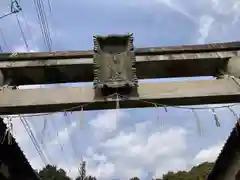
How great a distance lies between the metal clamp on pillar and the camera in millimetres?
4203

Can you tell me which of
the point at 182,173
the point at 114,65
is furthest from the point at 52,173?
the point at 114,65

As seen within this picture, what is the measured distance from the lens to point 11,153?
5980 millimetres

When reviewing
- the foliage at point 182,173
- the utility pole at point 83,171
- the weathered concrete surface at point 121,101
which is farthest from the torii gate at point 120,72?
the utility pole at point 83,171

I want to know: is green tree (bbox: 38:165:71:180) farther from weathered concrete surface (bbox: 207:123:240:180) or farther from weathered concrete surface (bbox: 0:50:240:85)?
weathered concrete surface (bbox: 0:50:240:85)

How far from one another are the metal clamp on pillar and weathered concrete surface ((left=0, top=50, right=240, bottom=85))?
228mm

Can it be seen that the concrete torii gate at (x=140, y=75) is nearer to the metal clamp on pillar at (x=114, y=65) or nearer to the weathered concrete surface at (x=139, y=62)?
the weathered concrete surface at (x=139, y=62)

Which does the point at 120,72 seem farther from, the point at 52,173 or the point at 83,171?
the point at 83,171

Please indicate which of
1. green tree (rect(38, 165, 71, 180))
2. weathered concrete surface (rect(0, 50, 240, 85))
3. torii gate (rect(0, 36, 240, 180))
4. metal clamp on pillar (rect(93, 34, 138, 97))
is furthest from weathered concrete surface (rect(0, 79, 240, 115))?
green tree (rect(38, 165, 71, 180))

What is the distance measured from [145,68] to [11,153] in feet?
10.1

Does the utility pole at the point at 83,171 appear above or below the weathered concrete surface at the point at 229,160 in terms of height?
above

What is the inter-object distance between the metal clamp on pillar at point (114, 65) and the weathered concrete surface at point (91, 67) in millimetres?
228

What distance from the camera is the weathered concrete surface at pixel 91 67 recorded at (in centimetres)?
459

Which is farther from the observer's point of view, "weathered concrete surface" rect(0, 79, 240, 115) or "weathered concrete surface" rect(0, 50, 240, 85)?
"weathered concrete surface" rect(0, 50, 240, 85)

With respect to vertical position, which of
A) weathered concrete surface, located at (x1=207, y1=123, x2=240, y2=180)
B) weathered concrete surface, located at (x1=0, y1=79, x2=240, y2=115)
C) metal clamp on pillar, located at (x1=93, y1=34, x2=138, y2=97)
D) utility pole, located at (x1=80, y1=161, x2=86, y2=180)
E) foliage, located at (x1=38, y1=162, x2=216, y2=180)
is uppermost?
utility pole, located at (x1=80, y1=161, x2=86, y2=180)
